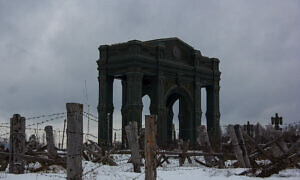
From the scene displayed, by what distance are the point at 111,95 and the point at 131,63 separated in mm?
4685

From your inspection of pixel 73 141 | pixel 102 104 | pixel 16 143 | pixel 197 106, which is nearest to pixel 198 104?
pixel 197 106

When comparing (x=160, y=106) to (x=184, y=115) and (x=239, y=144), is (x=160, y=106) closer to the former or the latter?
(x=184, y=115)

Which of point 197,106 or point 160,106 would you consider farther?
point 197,106

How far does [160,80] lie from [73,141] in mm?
36055

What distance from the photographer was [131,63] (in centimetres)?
4325

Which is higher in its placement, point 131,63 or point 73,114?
point 131,63

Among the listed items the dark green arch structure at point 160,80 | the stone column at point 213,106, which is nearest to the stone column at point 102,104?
the dark green arch structure at point 160,80

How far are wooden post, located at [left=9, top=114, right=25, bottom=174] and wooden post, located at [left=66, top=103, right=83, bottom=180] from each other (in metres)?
5.78

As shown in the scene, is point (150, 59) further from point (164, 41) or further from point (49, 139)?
point (49, 139)

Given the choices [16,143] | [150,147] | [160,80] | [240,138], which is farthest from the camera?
[160,80]

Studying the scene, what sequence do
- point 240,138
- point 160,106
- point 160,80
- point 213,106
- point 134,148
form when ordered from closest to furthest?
point 240,138 < point 134,148 < point 160,106 < point 160,80 < point 213,106

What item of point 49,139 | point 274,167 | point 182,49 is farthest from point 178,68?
point 274,167

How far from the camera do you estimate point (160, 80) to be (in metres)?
45.7

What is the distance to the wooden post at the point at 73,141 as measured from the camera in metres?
9.79
